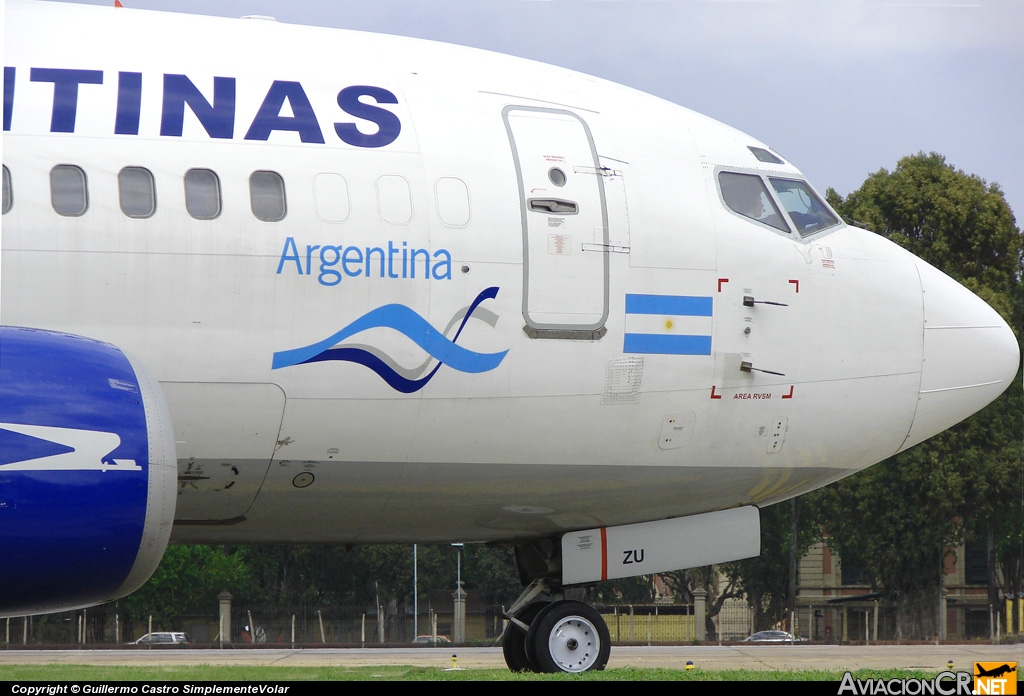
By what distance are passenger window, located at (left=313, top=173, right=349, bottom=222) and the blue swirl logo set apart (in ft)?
2.33

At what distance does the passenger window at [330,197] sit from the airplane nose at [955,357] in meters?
4.70

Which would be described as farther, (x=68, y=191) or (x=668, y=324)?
(x=668, y=324)

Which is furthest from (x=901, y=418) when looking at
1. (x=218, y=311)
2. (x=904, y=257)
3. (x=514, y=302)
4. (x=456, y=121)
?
(x=218, y=311)

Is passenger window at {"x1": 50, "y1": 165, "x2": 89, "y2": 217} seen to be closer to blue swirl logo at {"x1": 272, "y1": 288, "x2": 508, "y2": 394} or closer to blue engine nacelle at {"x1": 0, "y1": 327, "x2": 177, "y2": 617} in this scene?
blue engine nacelle at {"x1": 0, "y1": 327, "x2": 177, "y2": 617}

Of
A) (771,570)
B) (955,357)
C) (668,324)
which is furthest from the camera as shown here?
(771,570)

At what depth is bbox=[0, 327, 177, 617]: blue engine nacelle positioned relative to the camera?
5.79 metres

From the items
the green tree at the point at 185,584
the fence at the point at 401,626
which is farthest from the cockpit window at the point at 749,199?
the green tree at the point at 185,584

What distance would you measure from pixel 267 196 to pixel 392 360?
139 centimetres

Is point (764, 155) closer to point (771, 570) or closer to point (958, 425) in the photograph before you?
point (958, 425)

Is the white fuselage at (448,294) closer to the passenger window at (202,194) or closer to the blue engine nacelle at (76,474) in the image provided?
the passenger window at (202,194)

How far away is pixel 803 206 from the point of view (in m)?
9.77

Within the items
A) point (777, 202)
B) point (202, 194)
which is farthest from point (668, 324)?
point (202, 194)

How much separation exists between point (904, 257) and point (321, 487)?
5.08 metres

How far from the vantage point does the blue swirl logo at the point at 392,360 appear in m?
7.93
